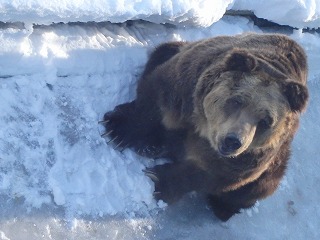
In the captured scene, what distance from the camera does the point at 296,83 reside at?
3578 millimetres

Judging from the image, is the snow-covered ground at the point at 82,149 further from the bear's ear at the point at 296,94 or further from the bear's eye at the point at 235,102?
the bear's ear at the point at 296,94

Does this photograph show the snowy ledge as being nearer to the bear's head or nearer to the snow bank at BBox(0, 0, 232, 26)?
the snow bank at BBox(0, 0, 232, 26)

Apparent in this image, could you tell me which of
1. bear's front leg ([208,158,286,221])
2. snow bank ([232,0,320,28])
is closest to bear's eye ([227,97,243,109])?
bear's front leg ([208,158,286,221])

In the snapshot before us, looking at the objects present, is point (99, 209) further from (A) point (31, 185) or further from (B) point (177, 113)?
(B) point (177, 113)

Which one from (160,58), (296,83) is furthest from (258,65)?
(160,58)

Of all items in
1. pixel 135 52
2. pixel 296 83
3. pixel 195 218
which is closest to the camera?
pixel 296 83

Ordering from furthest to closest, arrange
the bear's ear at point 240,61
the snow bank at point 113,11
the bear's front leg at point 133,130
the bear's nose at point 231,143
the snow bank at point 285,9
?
the snow bank at point 285,9 → the bear's front leg at point 133,130 → the snow bank at point 113,11 → the bear's ear at point 240,61 → the bear's nose at point 231,143

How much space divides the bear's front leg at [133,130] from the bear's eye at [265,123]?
0.85m

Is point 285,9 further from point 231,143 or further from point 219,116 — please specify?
point 231,143

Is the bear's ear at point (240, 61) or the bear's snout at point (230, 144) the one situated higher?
the bear's ear at point (240, 61)

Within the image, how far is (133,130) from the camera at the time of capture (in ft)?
14.0

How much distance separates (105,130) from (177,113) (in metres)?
0.48

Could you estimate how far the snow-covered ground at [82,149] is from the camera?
143 inches

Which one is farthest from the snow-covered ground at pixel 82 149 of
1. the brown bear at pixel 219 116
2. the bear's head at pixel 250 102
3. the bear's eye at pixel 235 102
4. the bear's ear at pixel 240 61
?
the bear's ear at pixel 240 61
